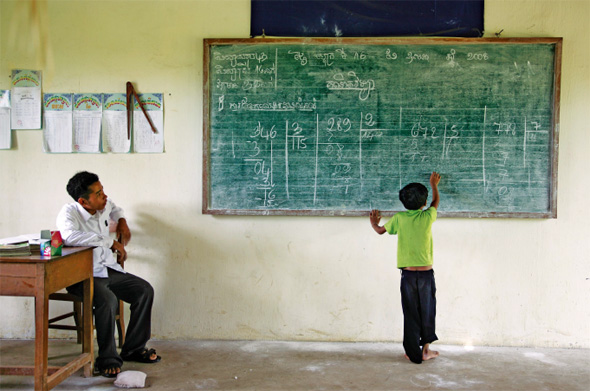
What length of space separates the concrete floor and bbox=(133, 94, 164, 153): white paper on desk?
155 cm

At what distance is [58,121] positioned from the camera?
11.6ft

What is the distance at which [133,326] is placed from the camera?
10.2 ft

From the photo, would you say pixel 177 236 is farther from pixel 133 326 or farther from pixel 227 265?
pixel 133 326

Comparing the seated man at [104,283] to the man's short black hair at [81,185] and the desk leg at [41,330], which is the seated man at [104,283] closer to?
the man's short black hair at [81,185]

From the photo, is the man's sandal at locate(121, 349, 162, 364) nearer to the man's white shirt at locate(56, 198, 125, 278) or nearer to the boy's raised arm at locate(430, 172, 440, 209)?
the man's white shirt at locate(56, 198, 125, 278)

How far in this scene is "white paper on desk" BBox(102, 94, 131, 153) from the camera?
139 inches

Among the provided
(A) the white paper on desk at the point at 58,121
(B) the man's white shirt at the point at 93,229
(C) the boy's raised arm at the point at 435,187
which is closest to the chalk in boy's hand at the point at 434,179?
(C) the boy's raised arm at the point at 435,187

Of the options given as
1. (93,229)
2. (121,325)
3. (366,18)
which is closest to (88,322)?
(121,325)

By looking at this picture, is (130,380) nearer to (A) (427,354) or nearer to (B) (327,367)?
(B) (327,367)

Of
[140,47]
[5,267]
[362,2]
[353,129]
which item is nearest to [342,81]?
[353,129]

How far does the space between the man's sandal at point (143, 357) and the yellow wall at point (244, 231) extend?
48 centimetres

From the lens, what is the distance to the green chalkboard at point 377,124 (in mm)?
3395

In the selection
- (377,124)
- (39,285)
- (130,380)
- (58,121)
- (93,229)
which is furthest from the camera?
(58,121)

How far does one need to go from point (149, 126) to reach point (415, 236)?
220 cm
